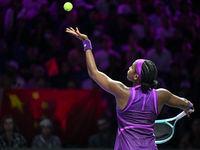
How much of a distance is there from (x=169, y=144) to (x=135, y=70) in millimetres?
3790

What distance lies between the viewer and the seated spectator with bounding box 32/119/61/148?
607 cm

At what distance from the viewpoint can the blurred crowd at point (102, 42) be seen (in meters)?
7.21

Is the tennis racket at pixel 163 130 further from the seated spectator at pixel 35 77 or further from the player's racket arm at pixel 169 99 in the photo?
the seated spectator at pixel 35 77

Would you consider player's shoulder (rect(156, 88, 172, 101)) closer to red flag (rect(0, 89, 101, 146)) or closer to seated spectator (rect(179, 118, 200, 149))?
seated spectator (rect(179, 118, 200, 149))

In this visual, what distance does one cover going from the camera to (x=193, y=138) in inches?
238

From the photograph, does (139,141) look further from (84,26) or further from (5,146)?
(84,26)

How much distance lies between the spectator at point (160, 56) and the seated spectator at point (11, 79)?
2940 millimetres

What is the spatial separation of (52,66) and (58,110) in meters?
1.42

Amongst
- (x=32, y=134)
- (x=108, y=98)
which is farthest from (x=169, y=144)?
(x=32, y=134)

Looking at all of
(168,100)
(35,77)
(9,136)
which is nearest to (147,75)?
(168,100)

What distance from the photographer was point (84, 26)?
8.52 meters

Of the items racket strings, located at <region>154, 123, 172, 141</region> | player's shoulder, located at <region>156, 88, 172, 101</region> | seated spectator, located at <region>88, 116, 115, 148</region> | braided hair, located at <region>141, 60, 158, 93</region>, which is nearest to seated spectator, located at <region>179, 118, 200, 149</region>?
seated spectator, located at <region>88, 116, 115, 148</region>

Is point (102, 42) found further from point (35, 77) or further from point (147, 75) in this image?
point (147, 75)

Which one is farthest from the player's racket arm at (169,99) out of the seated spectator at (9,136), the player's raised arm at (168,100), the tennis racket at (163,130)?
the seated spectator at (9,136)
